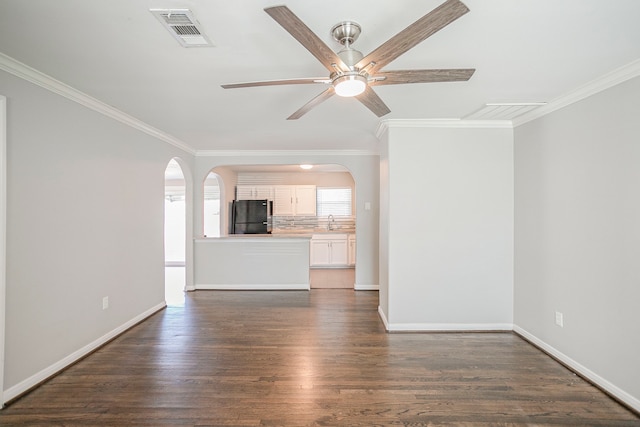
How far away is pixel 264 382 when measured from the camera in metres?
2.30

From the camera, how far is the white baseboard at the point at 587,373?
2021 millimetres

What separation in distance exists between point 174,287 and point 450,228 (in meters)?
4.56

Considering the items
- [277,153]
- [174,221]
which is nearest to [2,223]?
[277,153]

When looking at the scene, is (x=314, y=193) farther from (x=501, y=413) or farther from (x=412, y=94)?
(x=501, y=413)

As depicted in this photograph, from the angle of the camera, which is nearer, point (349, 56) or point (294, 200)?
point (349, 56)

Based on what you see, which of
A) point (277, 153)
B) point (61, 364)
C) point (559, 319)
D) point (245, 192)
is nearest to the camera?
point (61, 364)

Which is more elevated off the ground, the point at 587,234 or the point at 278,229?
the point at 587,234

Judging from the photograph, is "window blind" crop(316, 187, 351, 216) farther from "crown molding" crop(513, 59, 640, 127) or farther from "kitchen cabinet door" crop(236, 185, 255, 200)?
"crown molding" crop(513, 59, 640, 127)

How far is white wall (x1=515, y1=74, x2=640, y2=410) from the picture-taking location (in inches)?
80.7

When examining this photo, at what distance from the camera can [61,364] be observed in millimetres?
2430

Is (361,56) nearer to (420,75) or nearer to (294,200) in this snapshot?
(420,75)

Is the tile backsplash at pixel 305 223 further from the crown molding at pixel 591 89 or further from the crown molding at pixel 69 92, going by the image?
the crown molding at pixel 591 89

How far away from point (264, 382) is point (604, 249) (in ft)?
9.08

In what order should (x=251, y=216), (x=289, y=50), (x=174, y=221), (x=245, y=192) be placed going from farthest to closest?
(x=174, y=221) → (x=245, y=192) → (x=251, y=216) → (x=289, y=50)
